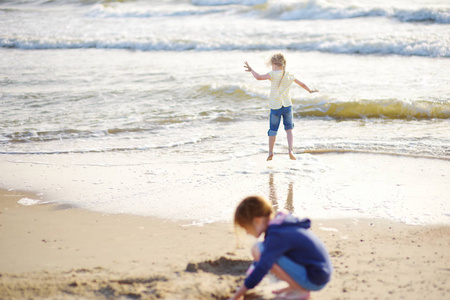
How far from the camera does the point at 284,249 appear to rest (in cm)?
293

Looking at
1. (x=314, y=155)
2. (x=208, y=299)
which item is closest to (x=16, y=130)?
(x=314, y=155)

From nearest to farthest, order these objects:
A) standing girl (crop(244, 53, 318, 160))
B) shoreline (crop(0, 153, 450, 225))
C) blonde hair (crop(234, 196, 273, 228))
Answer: blonde hair (crop(234, 196, 273, 228)) < shoreline (crop(0, 153, 450, 225)) < standing girl (crop(244, 53, 318, 160))

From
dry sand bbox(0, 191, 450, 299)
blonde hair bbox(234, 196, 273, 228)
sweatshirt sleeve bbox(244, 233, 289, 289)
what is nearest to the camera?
sweatshirt sleeve bbox(244, 233, 289, 289)

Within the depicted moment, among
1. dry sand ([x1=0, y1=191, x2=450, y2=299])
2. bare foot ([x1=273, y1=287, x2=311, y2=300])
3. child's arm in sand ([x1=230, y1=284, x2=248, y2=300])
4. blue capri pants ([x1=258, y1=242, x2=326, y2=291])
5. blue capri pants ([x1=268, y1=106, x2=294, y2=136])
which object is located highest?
blue capri pants ([x1=268, y1=106, x2=294, y2=136])

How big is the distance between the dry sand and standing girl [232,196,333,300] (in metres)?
0.30

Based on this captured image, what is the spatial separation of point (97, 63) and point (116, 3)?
14542mm

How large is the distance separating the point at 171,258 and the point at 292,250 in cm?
129

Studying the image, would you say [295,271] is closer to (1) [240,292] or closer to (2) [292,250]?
(2) [292,250]

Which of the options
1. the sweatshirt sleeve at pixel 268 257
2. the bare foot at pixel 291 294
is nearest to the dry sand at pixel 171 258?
the bare foot at pixel 291 294

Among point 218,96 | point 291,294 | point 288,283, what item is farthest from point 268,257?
point 218,96

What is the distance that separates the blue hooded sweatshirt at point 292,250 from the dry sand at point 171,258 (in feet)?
1.08

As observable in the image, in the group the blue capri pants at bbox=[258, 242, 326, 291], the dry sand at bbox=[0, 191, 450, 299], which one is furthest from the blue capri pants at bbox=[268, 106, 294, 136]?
the blue capri pants at bbox=[258, 242, 326, 291]

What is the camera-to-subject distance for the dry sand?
330cm

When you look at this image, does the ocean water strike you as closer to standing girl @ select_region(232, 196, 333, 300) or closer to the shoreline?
the shoreline
